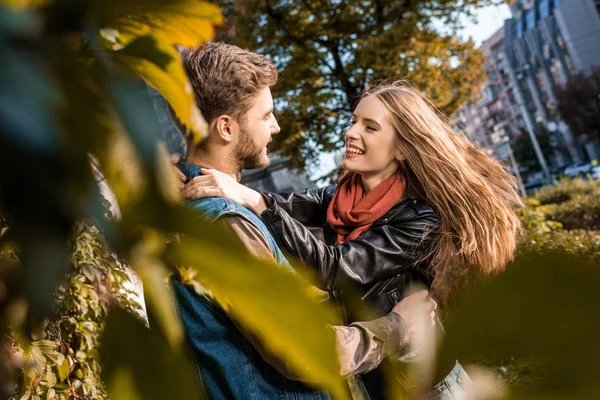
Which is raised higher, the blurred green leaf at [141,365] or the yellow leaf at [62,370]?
the blurred green leaf at [141,365]

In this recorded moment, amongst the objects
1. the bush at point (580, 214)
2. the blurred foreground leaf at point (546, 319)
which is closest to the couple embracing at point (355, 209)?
the blurred foreground leaf at point (546, 319)

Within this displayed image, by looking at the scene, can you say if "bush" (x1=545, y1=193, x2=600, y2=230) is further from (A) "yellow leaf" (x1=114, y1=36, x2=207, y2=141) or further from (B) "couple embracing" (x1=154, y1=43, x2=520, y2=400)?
(A) "yellow leaf" (x1=114, y1=36, x2=207, y2=141)

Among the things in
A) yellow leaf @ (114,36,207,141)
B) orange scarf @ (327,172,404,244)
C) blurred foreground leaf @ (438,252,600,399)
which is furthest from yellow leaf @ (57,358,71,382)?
blurred foreground leaf @ (438,252,600,399)

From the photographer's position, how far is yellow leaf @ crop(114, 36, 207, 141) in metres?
0.25

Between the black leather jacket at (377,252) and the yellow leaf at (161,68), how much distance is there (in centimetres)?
132

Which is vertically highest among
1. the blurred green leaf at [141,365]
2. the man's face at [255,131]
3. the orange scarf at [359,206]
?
the man's face at [255,131]

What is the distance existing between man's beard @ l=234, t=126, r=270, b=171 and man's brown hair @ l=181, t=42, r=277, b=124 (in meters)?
0.04

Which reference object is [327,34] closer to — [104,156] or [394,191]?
[394,191]

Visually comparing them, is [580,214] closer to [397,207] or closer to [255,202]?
[397,207]

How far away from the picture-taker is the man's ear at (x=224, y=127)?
5.39 ft

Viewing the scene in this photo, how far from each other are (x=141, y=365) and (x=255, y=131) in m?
1.49

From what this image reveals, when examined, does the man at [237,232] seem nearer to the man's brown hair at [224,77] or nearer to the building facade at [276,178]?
the man's brown hair at [224,77]

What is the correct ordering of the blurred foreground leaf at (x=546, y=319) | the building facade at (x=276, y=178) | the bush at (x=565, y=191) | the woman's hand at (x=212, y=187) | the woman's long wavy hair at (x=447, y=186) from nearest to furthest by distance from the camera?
1. the blurred foreground leaf at (x=546, y=319)
2. the woman's hand at (x=212, y=187)
3. the woman's long wavy hair at (x=447, y=186)
4. the building facade at (x=276, y=178)
5. the bush at (x=565, y=191)

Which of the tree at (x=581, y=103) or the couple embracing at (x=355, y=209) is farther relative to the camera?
the tree at (x=581, y=103)
